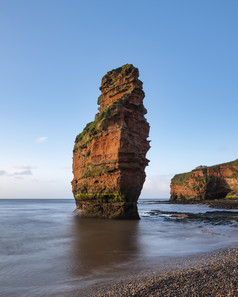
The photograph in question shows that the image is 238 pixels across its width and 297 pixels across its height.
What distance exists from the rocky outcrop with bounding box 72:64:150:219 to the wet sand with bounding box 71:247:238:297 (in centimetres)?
1420

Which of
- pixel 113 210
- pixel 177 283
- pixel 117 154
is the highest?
pixel 117 154

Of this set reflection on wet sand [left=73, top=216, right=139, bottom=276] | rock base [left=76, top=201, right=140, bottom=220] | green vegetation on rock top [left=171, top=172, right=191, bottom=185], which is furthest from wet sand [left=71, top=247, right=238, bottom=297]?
green vegetation on rock top [left=171, top=172, right=191, bottom=185]

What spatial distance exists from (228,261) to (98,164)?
56.0 ft

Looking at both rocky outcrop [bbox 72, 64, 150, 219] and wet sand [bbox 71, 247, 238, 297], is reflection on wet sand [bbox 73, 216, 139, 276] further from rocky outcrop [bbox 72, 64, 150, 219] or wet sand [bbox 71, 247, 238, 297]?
rocky outcrop [bbox 72, 64, 150, 219]

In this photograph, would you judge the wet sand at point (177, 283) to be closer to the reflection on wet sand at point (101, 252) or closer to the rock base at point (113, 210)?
the reflection on wet sand at point (101, 252)

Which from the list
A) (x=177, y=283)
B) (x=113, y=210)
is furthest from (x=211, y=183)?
(x=177, y=283)

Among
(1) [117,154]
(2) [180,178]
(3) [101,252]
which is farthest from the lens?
(2) [180,178]

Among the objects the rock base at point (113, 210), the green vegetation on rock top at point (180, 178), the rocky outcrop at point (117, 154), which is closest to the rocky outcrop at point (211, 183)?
the green vegetation on rock top at point (180, 178)

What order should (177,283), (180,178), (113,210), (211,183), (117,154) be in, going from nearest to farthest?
(177,283)
(117,154)
(113,210)
(211,183)
(180,178)

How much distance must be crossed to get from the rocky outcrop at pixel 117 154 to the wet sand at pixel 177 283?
14.2 m

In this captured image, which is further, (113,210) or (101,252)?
(113,210)

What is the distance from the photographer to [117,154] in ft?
66.6

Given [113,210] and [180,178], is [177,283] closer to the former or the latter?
[113,210]

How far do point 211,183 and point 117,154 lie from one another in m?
65.3
